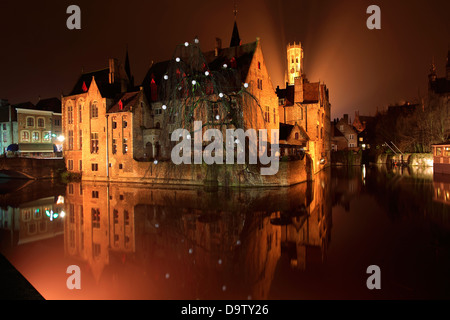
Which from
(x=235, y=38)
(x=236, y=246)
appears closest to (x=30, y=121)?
(x=235, y=38)

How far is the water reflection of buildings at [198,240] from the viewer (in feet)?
26.9

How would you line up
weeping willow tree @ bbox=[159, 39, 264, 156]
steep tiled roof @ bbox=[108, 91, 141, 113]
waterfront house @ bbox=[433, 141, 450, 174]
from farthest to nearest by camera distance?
waterfront house @ bbox=[433, 141, 450, 174], steep tiled roof @ bbox=[108, 91, 141, 113], weeping willow tree @ bbox=[159, 39, 264, 156]

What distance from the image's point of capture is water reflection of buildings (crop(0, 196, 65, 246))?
45.9ft

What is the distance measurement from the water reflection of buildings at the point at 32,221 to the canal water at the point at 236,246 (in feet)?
0.27

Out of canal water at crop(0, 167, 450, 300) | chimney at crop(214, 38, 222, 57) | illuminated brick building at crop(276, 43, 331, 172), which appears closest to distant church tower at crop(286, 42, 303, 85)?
illuminated brick building at crop(276, 43, 331, 172)

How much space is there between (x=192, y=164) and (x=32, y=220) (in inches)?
547

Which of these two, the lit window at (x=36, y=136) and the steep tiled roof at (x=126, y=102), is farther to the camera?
the lit window at (x=36, y=136)

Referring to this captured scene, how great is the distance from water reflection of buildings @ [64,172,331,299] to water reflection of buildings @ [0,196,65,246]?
28.1 inches

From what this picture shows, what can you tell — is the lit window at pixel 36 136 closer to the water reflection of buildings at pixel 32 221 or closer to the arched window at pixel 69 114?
the arched window at pixel 69 114

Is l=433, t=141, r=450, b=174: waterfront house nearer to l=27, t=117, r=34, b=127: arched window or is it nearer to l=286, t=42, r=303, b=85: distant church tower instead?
l=286, t=42, r=303, b=85: distant church tower

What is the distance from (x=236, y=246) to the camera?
35.9 feet

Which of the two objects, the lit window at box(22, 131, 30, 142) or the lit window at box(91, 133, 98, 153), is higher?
the lit window at box(22, 131, 30, 142)

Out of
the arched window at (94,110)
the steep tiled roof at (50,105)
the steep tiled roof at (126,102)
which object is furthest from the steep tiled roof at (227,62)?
the steep tiled roof at (50,105)

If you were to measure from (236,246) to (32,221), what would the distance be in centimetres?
1242
